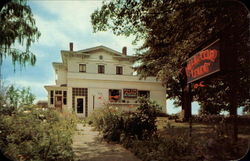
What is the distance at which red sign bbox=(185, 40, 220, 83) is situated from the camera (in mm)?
3404

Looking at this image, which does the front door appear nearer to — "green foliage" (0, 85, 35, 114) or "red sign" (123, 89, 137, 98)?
"red sign" (123, 89, 137, 98)

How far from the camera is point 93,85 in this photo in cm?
1522

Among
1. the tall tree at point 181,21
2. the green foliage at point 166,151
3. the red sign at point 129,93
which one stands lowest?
the green foliage at point 166,151

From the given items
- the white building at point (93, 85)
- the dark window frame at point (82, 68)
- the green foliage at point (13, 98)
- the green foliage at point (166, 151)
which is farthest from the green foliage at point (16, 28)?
the dark window frame at point (82, 68)

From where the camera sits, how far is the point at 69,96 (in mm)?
14391

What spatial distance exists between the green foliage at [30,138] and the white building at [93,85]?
8739 millimetres

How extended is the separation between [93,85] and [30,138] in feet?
35.0

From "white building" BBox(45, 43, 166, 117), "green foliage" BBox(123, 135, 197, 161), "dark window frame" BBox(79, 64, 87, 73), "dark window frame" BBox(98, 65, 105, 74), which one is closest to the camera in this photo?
"green foliage" BBox(123, 135, 197, 161)

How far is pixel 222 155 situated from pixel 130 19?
172 inches

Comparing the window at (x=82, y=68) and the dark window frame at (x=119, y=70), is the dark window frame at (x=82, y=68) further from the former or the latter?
the dark window frame at (x=119, y=70)

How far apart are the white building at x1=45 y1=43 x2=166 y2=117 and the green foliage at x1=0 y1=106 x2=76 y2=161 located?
8.74 meters

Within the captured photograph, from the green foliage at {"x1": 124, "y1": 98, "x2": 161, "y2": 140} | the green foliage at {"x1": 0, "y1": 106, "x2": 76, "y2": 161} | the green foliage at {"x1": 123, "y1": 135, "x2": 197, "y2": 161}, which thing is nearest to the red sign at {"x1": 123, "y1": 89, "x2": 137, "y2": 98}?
the green foliage at {"x1": 124, "y1": 98, "x2": 161, "y2": 140}

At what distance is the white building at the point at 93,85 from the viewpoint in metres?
14.7

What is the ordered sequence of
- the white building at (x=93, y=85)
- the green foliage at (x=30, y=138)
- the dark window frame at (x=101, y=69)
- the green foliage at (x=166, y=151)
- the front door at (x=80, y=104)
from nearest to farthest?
the green foliage at (x=30, y=138), the green foliage at (x=166, y=151), the white building at (x=93, y=85), the front door at (x=80, y=104), the dark window frame at (x=101, y=69)
